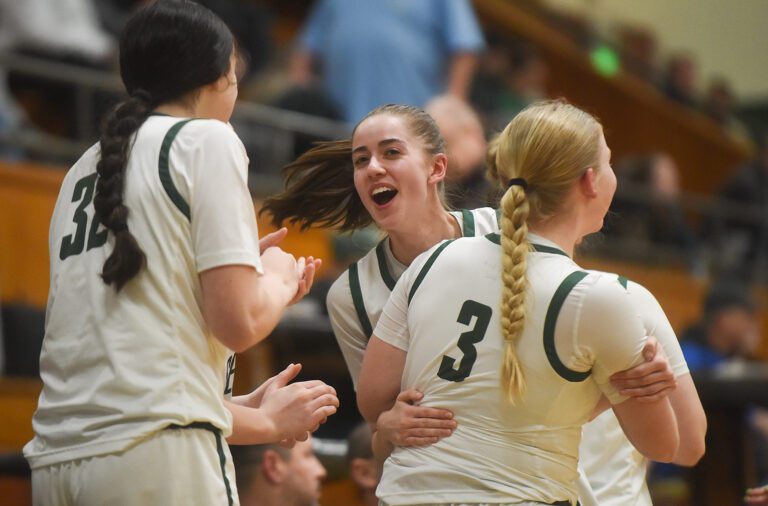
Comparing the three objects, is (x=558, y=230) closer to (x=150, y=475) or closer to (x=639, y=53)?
(x=150, y=475)

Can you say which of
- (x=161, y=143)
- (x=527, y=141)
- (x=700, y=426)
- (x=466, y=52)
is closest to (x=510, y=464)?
(x=700, y=426)

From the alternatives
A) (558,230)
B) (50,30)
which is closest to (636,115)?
(50,30)

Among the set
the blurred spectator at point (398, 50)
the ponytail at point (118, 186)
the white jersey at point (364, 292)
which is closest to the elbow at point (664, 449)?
the white jersey at point (364, 292)

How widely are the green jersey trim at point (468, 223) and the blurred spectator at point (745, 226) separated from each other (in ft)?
22.9

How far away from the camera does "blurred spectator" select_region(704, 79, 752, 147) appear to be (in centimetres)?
1381

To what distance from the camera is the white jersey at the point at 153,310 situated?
7.23 ft

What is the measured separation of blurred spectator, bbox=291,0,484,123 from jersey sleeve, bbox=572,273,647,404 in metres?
4.35

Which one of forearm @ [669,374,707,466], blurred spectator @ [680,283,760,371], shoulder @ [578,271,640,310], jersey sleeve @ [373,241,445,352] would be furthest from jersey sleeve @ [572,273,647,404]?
blurred spectator @ [680,283,760,371]

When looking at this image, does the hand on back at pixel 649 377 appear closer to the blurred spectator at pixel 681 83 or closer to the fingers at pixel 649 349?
the fingers at pixel 649 349

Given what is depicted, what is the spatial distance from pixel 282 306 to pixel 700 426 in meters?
1.00

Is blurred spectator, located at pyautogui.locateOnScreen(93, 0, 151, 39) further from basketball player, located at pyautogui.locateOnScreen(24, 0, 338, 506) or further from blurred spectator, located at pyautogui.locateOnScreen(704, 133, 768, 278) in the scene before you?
blurred spectator, located at pyautogui.locateOnScreen(704, 133, 768, 278)

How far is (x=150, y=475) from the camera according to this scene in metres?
2.18

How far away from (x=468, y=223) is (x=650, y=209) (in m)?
6.39

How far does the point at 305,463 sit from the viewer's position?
373 cm
